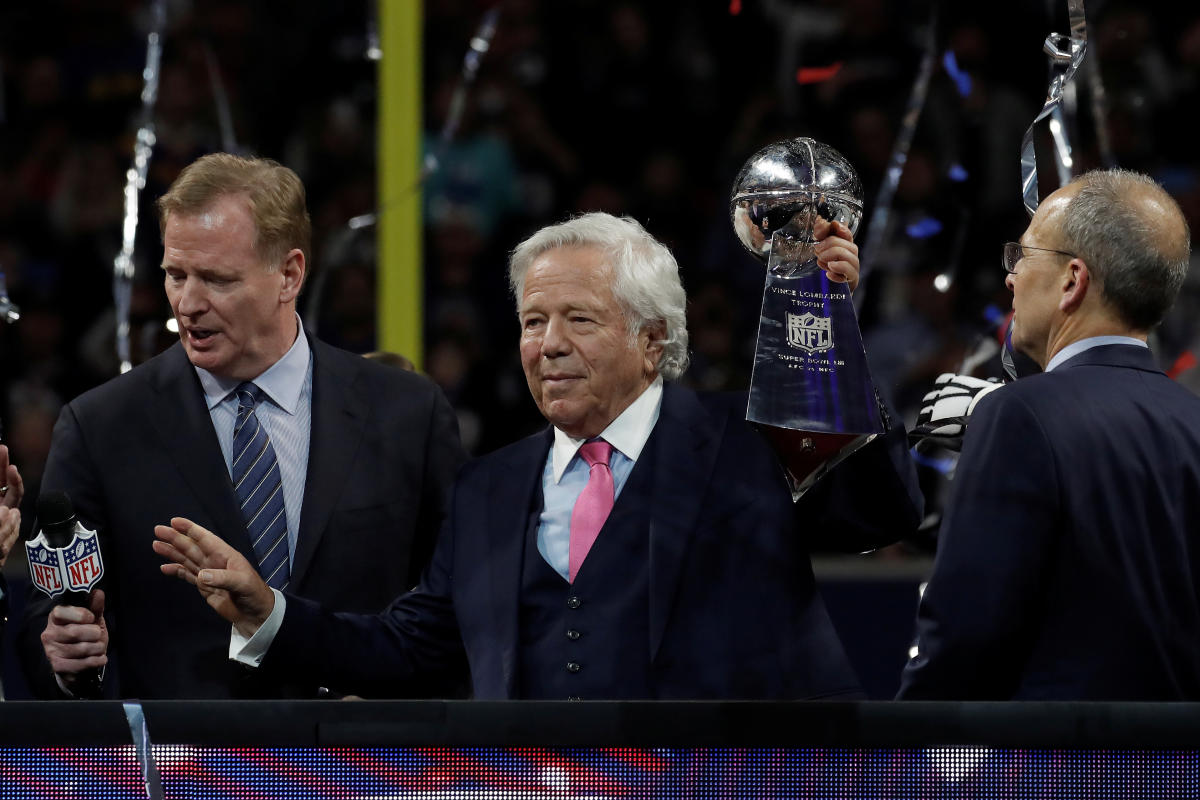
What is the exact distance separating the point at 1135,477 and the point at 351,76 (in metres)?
4.65

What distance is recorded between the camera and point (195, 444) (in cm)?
239

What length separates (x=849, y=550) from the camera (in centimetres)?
221

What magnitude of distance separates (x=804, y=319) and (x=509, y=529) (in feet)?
1.76

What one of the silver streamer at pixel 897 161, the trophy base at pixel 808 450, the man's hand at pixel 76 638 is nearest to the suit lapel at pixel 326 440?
the man's hand at pixel 76 638

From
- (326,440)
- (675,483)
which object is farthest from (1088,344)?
(326,440)

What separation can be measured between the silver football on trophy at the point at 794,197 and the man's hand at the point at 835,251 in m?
0.01

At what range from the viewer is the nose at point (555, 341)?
7.41 ft

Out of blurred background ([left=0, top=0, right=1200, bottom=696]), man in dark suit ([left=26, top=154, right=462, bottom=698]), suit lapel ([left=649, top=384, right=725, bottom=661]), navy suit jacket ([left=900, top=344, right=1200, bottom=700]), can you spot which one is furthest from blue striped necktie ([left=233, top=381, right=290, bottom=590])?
blurred background ([left=0, top=0, right=1200, bottom=696])

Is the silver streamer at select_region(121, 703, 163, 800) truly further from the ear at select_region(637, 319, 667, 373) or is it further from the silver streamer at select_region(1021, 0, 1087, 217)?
the silver streamer at select_region(1021, 0, 1087, 217)

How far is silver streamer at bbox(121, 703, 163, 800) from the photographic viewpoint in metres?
1.45

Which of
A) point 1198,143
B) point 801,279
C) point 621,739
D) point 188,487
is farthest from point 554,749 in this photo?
point 1198,143

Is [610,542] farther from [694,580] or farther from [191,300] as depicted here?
[191,300]

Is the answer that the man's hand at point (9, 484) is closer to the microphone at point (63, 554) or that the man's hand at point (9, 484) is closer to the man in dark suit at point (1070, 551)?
the microphone at point (63, 554)

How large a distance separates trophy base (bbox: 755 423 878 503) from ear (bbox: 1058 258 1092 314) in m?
0.29
